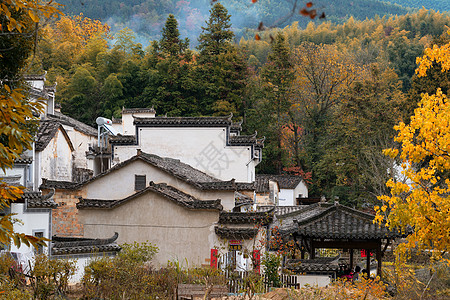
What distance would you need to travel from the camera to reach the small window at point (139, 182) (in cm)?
1983

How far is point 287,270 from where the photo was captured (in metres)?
13.0

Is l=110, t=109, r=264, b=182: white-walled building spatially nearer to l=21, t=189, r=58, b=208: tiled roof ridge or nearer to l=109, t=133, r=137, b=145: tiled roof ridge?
l=109, t=133, r=137, b=145: tiled roof ridge

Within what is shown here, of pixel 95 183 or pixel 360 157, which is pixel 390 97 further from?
pixel 95 183

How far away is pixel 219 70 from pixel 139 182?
2744 centimetres

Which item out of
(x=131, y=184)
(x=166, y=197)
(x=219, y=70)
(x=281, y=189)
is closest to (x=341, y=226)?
(x=166, y=197)

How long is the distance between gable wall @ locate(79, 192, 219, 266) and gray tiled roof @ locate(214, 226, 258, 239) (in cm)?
39

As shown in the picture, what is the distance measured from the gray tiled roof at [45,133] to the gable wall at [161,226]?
5.10 metres

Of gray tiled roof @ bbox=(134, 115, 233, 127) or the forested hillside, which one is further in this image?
the forested hillside

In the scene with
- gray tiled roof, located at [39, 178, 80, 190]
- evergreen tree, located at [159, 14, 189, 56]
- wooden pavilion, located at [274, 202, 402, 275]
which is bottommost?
wooden pavilion, located at [274, 202, 402, 275]

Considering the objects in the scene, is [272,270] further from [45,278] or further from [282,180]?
[282,180]

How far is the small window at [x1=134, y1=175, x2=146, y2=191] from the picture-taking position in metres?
19.8

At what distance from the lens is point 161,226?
17.9 meters

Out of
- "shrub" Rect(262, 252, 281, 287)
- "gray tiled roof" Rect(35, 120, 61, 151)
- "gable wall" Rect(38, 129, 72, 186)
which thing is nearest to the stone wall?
"gable wall" Rect(38, 129, 72, 186)

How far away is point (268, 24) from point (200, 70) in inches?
1665
